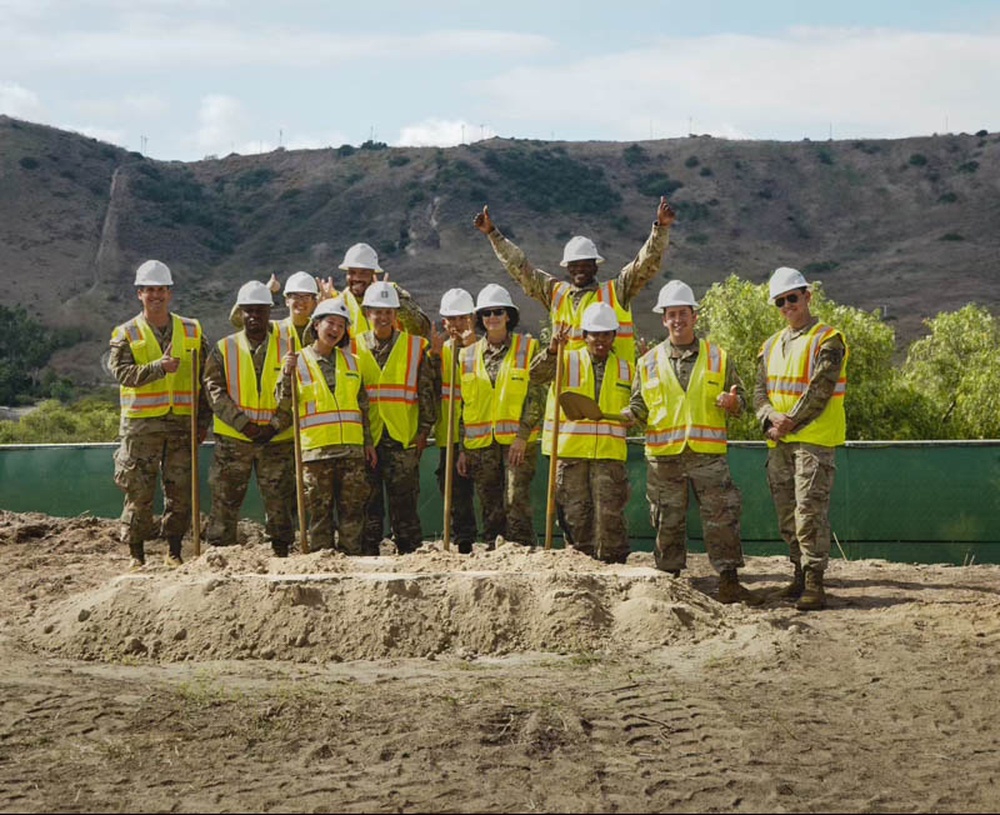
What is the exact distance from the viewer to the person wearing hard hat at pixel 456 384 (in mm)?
10883

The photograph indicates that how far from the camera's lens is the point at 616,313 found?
33.8 ft

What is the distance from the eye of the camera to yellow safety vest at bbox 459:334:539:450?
417 inches

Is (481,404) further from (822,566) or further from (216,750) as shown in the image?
(216,750)

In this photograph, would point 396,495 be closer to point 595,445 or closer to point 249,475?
point 249,475

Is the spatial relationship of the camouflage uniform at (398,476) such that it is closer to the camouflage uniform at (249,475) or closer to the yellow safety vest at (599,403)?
the camouflage uniform at (249,475)

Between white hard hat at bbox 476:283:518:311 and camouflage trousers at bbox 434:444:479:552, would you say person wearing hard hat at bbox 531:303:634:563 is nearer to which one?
white hard hat at bbox 476:283:518:311

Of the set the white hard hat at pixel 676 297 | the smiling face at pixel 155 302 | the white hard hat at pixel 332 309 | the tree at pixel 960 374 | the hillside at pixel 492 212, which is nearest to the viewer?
the white hard hat at pixel 676 297

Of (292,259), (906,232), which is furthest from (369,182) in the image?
(906,232)

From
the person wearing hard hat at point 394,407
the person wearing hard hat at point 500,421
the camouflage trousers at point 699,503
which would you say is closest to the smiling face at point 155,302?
the person wearing hard hat at point 394,407

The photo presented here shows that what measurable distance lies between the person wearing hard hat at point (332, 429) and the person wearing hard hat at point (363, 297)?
609mm

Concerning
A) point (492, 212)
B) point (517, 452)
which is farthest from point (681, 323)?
point (492, 212)

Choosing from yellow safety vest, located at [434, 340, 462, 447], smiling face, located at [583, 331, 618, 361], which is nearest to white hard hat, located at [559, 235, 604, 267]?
smiling face, located at [583, 331, 618, 361]

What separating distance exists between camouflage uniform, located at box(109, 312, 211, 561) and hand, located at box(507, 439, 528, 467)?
264 centimetres

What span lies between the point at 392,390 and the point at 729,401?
2.73 meters
